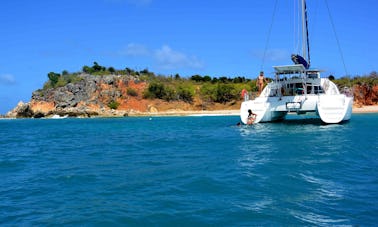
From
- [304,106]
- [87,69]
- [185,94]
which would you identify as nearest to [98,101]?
[87,69]

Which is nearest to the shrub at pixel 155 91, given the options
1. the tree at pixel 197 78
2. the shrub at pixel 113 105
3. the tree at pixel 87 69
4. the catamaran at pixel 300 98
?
the shrub at pixel 113 105

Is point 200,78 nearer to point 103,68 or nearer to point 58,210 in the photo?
point 103,68

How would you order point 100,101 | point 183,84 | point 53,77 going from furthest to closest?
point 53,77 < point 183,84 < point 100,101

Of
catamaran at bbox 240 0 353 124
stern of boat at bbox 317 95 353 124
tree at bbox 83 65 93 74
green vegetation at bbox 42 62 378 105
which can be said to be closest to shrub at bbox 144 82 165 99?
green vegetation at bbox 42 62 378 105

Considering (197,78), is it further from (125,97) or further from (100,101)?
(100,101)

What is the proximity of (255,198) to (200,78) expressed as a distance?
8424 cm

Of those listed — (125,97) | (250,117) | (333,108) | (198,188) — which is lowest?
(198,188)

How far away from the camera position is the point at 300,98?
2720 centimetres

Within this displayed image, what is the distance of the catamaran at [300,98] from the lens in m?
25.7

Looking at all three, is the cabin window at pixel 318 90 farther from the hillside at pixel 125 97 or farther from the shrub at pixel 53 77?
the shrub at pixel 53 77

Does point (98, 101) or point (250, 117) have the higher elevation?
point (98, 101)

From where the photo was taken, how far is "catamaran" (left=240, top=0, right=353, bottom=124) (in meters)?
25.7

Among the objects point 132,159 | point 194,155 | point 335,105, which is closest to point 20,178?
point 132,159

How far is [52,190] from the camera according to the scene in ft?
29.8
